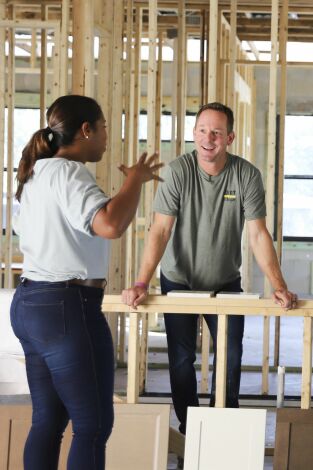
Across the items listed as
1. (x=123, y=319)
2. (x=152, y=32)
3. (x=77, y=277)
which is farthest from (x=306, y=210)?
(x=77, y=277)

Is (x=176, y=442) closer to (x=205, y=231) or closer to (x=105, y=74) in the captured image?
(x=205, y=231)

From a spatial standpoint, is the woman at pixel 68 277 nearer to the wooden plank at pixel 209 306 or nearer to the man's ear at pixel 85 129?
the man's ear at pixel 85 129

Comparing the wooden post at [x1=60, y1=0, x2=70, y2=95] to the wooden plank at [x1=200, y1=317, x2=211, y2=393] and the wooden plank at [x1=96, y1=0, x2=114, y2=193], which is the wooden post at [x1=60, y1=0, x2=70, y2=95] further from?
the wooden plank at [x1=200, y1=317, x2=211, y2=393]

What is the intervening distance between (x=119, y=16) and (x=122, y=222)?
13.8 feet

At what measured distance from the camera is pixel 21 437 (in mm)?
3514

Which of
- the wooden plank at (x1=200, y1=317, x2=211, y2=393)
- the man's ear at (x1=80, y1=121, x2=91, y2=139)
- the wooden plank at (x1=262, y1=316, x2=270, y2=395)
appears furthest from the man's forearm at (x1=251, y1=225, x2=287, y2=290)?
the wooden plank at (x1=262, y1=316, x2=270, y2=395)

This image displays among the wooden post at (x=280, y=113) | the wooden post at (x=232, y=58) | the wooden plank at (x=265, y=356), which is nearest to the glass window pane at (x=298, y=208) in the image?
the wooden post at (x=280, y=113)

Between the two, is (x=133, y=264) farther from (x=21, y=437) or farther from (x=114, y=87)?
(x=21, y=437)

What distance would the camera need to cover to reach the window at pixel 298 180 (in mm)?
12633

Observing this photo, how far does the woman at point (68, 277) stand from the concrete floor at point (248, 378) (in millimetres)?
1534

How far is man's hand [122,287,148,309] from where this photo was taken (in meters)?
3.44

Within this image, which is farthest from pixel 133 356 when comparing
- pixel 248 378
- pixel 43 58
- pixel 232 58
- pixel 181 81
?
pixel 43 58

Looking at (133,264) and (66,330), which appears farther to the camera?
(133,264)

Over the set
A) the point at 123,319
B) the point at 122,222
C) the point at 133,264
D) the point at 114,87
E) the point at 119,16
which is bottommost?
the point at 123,319
